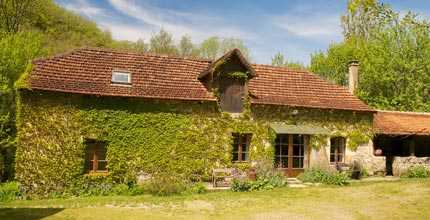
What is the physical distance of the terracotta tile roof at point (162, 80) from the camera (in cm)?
1908

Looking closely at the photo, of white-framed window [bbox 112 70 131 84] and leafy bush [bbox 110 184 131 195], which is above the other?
white-framed window [bbox 112 70 131 84]

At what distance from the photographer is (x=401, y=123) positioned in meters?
26.8

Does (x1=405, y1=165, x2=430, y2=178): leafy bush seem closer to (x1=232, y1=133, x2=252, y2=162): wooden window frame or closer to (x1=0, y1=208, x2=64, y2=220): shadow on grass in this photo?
(x1=232, y1=133, x2=252, y2=162): wooden window frame

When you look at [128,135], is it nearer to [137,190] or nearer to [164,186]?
[137,190]

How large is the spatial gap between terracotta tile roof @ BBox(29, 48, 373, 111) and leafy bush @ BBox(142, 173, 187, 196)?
392cm

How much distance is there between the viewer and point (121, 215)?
534 inches

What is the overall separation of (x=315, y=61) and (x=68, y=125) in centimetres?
3599

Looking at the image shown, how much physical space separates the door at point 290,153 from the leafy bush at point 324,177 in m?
0.95

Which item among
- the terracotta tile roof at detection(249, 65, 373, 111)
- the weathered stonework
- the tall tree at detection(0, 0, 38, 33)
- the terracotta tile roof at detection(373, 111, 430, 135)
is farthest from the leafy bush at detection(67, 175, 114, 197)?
the tall tree at detection(0, 0, 38, 33)

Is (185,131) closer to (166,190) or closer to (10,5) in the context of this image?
(166,190)

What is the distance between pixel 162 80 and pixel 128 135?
11.6 feet

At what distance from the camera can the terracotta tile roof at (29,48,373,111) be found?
1908 centimetres

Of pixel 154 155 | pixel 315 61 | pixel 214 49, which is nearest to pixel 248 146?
pixel 154 155

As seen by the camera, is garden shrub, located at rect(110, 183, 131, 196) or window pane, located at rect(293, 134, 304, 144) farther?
window pane, located at rect(293, 134, 304, 144)
